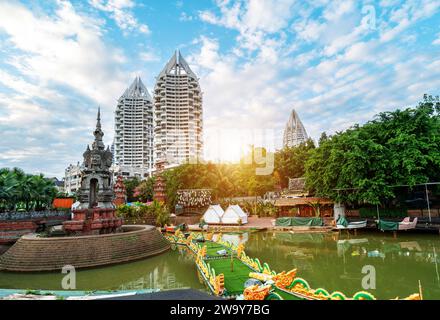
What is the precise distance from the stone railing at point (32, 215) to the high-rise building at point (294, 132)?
80.7 metres

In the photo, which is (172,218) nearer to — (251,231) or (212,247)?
(251,231)

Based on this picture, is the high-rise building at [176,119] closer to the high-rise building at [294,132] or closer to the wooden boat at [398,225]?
the high-rise building at [294,132]

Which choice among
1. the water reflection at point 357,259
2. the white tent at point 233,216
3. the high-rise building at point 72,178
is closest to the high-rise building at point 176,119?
the high-rise building at point 72,178

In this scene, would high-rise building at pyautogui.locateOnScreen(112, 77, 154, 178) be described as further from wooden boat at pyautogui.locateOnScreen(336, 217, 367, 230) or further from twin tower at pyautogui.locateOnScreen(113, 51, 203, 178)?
wooden boat at pyautogui.locateOnScreen(336, 217, 367, 230)

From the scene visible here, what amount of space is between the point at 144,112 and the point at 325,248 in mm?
108160

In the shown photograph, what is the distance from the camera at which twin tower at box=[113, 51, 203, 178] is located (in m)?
97.4

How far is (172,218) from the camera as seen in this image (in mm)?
37250

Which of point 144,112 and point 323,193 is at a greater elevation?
point 144,112

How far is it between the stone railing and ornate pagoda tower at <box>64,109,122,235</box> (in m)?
13.9

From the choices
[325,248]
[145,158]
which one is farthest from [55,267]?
[145,158]

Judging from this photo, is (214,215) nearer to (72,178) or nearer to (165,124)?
(165,124)

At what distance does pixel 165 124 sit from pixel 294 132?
51780 millimetres

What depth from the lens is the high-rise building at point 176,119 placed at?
97.2m

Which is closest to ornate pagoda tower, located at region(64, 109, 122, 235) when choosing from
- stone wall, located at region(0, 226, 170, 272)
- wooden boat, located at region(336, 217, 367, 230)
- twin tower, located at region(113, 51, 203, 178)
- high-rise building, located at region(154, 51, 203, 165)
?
stone wall, located at region(0, 226, 170, 272)
